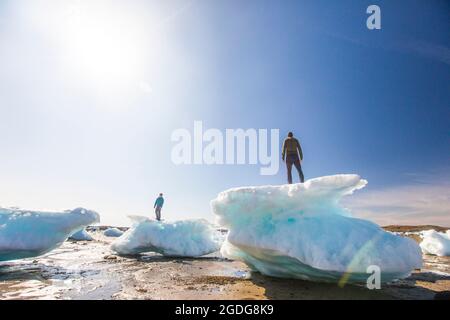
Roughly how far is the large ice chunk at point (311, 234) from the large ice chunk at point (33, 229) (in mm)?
5724

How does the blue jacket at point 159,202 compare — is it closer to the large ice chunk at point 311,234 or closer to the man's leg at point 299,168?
the large ice chunk at point 311,234

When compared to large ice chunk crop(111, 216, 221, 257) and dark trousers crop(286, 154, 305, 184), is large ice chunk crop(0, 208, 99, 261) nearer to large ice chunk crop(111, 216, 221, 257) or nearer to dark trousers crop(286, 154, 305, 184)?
large ice chunk crop(111, 216, 221, 257)

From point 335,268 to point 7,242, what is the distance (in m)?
9.88

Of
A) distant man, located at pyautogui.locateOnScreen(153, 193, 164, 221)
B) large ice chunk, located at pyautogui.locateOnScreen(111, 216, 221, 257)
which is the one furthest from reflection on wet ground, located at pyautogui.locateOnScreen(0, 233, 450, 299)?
distant man, located at pyautogui.locateOnScreen(153, 193, 164, 221)

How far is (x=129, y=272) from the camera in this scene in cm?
945

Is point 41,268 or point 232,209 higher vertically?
point 232,209

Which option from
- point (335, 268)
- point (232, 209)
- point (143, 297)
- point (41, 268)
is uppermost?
point (232, 209)

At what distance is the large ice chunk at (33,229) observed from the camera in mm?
9828

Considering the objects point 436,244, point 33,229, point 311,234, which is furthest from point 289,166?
point 436,244

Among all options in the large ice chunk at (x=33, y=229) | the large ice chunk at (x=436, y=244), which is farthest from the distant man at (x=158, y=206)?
the large ice chunk at (x=436, y=244)

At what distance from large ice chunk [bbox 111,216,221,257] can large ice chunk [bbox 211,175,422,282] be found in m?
6.00

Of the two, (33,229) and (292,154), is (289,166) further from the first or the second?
(33,229)
